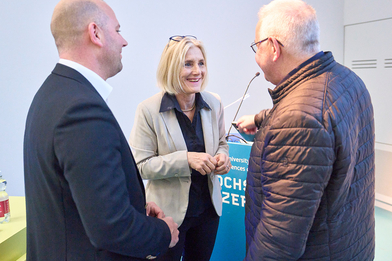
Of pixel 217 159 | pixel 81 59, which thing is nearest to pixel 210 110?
pixel 217 159

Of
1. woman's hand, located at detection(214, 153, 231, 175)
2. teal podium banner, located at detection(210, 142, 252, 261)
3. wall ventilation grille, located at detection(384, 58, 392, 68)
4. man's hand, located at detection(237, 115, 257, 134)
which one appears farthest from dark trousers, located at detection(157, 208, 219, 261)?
wall ventilation grille, located at detection(384, 58, 392, 68)

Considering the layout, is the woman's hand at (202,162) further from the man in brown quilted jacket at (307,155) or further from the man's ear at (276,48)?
the man's ear at (276,48)

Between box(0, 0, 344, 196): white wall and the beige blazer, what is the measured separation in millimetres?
1461

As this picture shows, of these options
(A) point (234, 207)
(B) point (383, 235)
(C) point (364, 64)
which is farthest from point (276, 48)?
(C) point (364, 64)

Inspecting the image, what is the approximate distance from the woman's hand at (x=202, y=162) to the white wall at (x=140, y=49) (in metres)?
1.74

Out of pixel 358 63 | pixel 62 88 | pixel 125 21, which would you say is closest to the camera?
pixel 62 88

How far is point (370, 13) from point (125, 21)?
10.9ft

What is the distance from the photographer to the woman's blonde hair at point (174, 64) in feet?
5.45

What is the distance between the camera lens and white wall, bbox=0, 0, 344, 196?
8.06 ft

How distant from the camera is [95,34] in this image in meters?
0.98

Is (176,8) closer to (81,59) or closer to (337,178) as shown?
(81,59)

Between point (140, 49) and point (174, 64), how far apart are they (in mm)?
Answer: 1638

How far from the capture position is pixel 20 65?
2.49 meters

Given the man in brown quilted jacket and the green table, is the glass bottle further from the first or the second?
the man in brown quilted jacket
